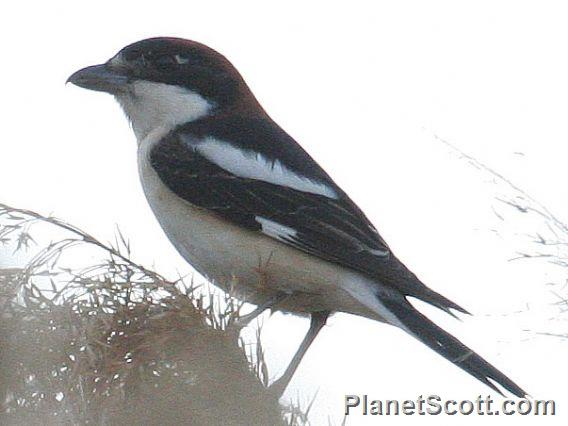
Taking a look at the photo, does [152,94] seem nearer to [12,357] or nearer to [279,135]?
[279,135]

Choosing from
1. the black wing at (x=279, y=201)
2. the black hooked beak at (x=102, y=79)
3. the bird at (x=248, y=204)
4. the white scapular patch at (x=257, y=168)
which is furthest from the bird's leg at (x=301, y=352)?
the black hooked beak at (x=102, y=79)

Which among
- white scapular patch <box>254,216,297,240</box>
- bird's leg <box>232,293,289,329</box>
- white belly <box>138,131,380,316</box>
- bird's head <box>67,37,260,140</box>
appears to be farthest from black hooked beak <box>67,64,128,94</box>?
bird's leg <box>232,293,289,329</box>

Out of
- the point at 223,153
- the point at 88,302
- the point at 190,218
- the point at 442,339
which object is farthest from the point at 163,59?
the point at 88,302

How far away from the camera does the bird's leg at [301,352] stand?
1558 millimetres

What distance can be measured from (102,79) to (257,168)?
0.50 meters

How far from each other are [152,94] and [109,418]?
150 cm

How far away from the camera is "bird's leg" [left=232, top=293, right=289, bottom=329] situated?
1650 millimetres

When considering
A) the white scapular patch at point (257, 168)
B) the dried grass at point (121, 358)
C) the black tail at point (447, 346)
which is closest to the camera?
the dried grass at point (121, 358)

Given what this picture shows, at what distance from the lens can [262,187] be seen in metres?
2.59

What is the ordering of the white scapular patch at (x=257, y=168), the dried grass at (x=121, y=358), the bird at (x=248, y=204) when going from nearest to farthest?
the dried grass at (x=121, y=358), the bird at (x=248, y=204), the white scapular patch at (x=257, y=168)

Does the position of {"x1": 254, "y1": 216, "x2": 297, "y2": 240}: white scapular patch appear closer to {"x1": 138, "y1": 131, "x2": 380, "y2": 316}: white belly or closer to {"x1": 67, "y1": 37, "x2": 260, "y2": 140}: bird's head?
{"x1": 138, "y1": 131, "x2": 380, "y2": 316}: white belly

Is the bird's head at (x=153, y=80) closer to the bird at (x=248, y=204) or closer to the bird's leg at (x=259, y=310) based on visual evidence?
the bird at (x=248, y=204)

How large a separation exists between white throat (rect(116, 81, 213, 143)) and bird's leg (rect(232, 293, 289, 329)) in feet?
2.07

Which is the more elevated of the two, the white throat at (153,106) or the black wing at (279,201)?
the white throat at (153,106)
